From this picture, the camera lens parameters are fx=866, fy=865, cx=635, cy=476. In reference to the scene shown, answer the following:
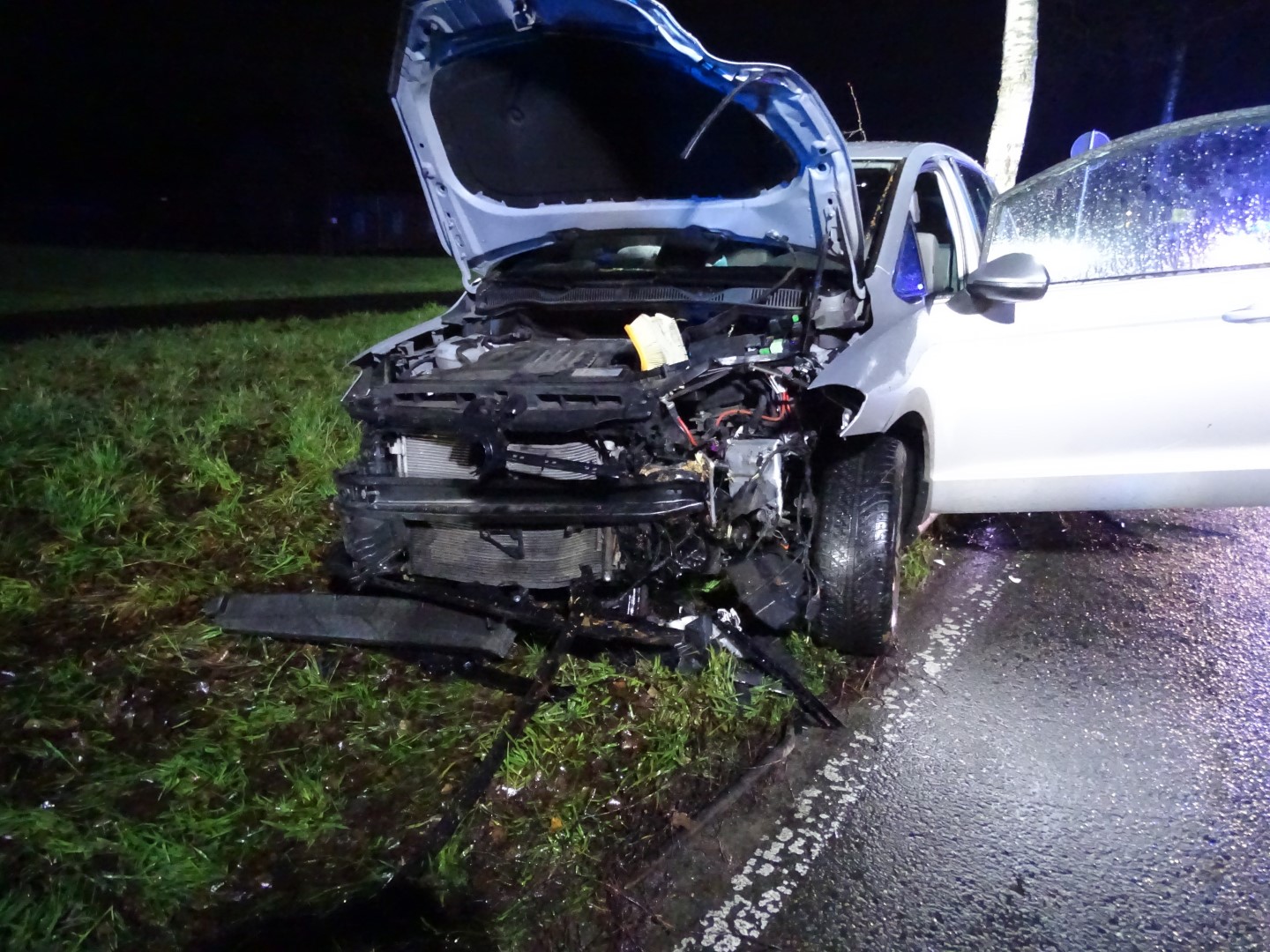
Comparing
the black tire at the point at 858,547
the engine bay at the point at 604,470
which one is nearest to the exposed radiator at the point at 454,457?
the engine bay at the point at 604,470

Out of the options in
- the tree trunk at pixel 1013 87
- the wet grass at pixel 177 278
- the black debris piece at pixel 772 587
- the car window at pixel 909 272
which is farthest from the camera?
the wet grass at pixel 177 278

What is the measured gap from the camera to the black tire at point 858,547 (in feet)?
9.43

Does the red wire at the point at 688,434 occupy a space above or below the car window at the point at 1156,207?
below

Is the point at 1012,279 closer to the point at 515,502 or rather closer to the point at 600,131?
the point at 600,131

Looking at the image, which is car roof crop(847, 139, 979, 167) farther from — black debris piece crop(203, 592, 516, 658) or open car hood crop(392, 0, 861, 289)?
black debris piece crop(203, 592, 516, 658)

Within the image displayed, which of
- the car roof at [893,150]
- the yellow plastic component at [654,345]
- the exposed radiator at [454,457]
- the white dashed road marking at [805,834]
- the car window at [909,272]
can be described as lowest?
the white dashed road marking at [805,834]

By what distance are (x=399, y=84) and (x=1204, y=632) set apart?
3611 millimetres

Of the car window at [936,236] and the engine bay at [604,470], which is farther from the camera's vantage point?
the car window at [936,236]

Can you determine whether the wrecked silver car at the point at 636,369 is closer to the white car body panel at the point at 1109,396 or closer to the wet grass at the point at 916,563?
the white car body panel at the point at 1109,396

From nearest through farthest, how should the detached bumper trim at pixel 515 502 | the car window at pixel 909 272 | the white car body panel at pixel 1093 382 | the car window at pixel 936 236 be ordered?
the detached bumper trim at pixel 515 502 → the white car body panel at pixel 1093 382 → the car window at pixel 909 272 → the car window at pixel 936 236

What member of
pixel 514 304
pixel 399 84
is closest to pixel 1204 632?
pixel 514 304

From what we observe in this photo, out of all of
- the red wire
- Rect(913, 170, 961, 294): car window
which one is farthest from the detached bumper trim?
Rect(913, 170, 961, 294): car window

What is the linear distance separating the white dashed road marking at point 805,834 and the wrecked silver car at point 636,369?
0.96ft

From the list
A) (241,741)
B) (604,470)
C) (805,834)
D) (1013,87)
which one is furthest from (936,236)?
(1013,87)
